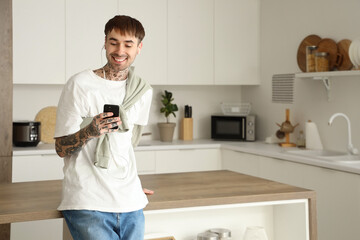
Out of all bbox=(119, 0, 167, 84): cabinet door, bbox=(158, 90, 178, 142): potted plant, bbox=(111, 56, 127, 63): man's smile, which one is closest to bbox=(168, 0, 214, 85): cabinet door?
bbox=(119, 0, 167, 84): cabinet door

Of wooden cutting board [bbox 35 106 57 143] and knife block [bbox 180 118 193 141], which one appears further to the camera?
knife block [bbox 180 118 193 141]

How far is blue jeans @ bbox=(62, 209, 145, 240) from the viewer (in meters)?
1.97

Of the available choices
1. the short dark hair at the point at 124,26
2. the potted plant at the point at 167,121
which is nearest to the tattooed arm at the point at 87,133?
the short dark hair at the point at 124,26

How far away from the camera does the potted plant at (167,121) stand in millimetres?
5051

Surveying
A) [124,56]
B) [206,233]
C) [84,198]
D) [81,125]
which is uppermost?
[124,56]

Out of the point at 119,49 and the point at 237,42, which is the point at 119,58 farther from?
the point at 237,42

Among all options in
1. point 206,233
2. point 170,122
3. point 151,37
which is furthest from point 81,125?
point 170,122

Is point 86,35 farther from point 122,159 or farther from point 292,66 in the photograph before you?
point 122,159

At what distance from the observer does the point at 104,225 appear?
1.98 metres

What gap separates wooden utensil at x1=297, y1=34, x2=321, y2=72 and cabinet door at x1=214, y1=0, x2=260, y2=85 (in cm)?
69

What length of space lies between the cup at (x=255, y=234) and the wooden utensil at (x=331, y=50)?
74.1 inches

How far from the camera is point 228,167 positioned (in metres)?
4.81

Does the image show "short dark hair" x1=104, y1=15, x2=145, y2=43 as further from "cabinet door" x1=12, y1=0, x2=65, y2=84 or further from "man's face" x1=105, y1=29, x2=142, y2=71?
"cabinet door" x1=12, y1=0, x2=65, y2=84

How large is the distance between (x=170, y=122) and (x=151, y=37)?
92cm
